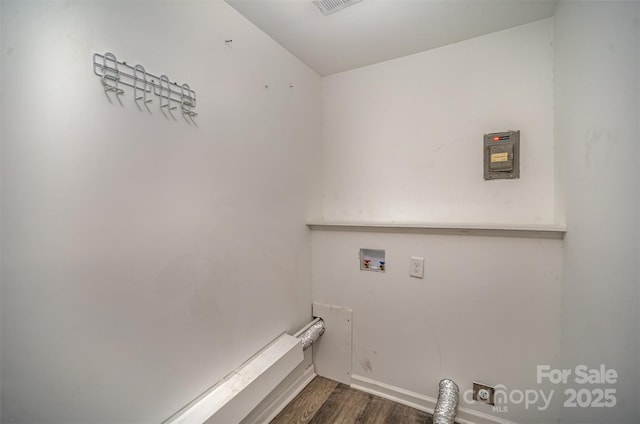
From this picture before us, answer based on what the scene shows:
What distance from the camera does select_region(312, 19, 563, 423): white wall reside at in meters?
1.52

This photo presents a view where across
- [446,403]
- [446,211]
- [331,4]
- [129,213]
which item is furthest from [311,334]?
[331,4]

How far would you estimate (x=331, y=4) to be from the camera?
1.39m

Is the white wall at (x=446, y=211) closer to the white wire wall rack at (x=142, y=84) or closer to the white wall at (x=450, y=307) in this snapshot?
the white wall at (x=450, y=307)

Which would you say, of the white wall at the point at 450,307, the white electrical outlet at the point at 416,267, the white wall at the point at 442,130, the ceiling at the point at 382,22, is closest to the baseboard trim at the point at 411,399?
the white wall at the point at 450,307

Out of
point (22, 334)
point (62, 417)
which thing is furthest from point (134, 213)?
point (62, 417)

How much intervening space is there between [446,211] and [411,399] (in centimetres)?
127

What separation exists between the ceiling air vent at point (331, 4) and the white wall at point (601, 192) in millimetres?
1015

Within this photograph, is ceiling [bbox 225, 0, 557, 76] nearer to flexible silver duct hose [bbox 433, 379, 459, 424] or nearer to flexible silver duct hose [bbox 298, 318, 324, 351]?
flexible silver duct hose [bbox 298, 318, 324, 351]

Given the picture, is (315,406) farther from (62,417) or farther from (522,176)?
(522,176)

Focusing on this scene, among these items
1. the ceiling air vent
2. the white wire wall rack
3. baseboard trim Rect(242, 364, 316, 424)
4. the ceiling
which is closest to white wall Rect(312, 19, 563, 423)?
the ceiling

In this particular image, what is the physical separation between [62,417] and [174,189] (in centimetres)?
83

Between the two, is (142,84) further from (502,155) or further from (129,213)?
(502,155)

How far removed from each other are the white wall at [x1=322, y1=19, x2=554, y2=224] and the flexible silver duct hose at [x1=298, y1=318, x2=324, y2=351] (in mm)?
835

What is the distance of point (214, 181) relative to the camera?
132 centimetres
